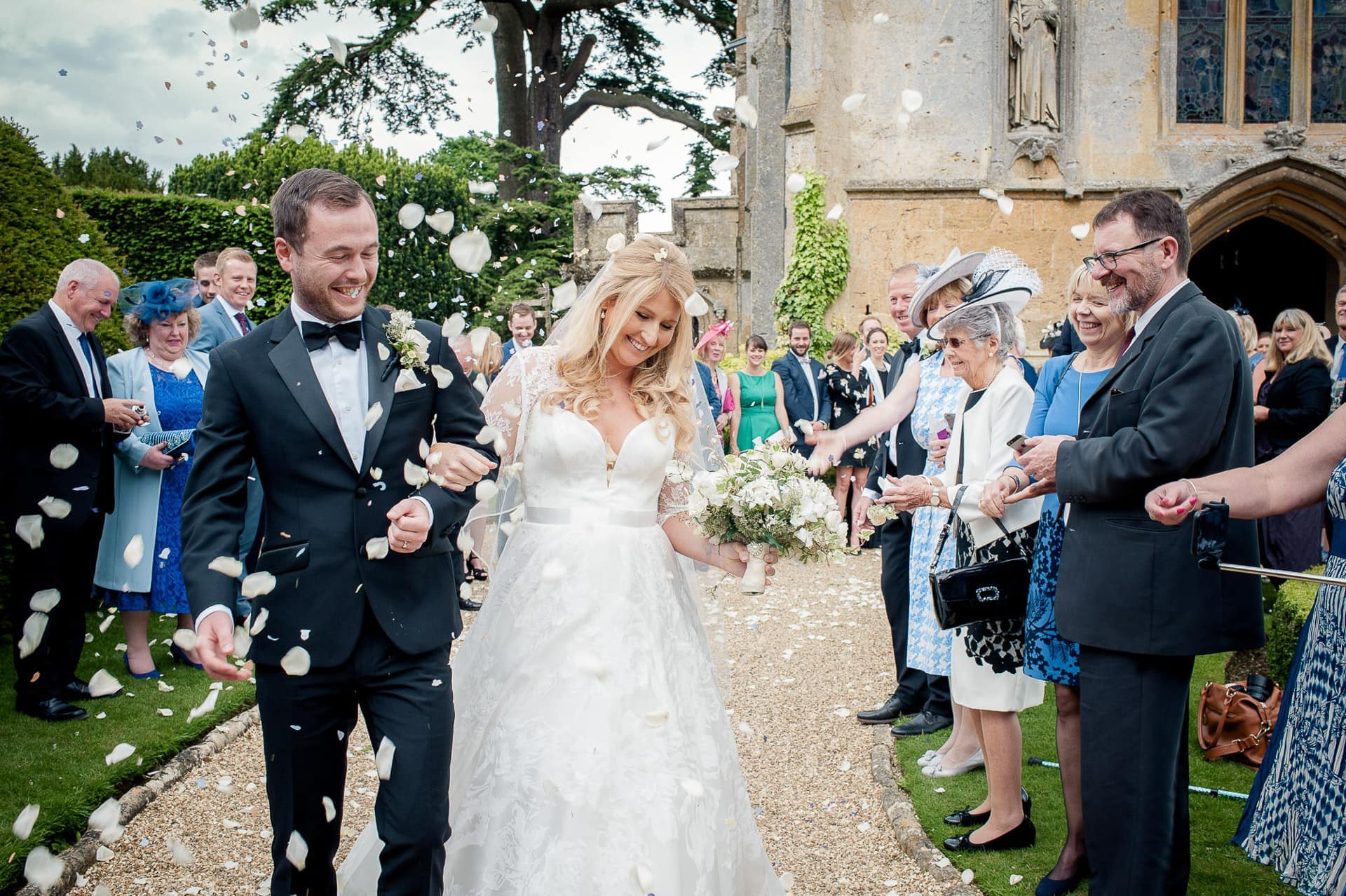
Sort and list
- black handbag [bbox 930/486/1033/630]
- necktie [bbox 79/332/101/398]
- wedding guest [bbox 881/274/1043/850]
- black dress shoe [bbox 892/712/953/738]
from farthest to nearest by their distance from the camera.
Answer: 1. necktie [bbox 79/332/101/398]
2. black dress shoe [bbox 892/712/953/738]
3. wedding guest [bbox 881/274/1043/850]
4. black handbag [bbox 930/486/1033/630]

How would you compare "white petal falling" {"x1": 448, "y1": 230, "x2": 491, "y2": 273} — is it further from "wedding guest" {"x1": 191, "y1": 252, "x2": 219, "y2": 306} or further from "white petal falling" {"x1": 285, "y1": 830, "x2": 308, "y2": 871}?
"wedding guest" {"x1": 191, "y1": 252, "x2": 219, "y2": 306}

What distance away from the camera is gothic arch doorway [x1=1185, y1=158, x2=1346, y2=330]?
15.1 m

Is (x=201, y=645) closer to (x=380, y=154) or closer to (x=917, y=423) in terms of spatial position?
(x=917, y=423)

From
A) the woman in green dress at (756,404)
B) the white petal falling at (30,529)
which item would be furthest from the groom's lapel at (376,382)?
the woman in green dress at (756,404)

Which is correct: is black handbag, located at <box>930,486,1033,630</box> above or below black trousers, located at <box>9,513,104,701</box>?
above

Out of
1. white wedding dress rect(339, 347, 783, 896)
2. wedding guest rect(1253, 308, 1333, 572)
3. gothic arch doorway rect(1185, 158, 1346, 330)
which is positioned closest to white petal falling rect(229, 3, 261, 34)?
white wedding dress rect(339, 347, 783, 896)

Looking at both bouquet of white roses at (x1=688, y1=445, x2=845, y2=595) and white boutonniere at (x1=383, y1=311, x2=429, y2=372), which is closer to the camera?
white boutonniere at (x1=383, y1=311, x2=429, y2=372)

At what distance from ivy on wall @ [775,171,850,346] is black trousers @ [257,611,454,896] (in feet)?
41.6

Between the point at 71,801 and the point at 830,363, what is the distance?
942 centimetres

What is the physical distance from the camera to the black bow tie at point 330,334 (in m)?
2.90

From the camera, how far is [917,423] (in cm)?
528

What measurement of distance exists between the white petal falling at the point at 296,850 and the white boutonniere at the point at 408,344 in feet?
4.42

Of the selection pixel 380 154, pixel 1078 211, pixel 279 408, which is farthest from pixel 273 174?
pixel 279 408

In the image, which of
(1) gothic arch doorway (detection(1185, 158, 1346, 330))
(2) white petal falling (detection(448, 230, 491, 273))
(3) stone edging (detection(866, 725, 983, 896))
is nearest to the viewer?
(2) white petal falling (detection(448, 230, 491, 273))
